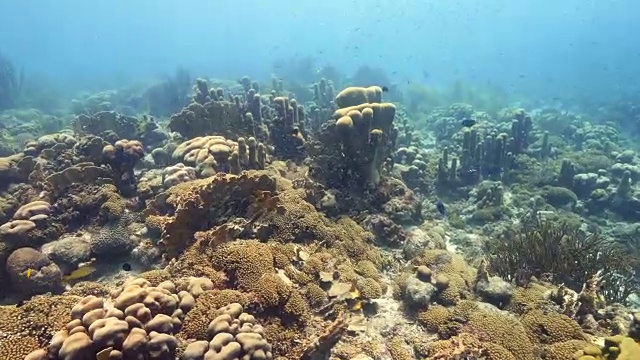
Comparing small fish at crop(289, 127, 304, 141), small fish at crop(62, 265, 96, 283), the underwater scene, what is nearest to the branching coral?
the underwater scene

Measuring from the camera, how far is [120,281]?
20.7 feet

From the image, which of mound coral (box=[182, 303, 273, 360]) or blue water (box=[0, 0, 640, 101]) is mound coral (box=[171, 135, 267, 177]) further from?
blue water (box=[0, 0, 640, 101])

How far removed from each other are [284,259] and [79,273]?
3270 millimetres

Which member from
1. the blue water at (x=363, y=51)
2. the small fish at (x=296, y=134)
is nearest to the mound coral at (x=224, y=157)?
the small fish at (x=296, y=134)

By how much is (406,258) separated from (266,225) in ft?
9.64

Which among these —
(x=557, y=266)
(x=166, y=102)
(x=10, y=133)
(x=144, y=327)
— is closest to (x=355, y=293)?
(x=144, y=327)

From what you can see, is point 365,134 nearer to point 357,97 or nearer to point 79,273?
point 357,97

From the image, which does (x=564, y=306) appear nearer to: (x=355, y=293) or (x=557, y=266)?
(x=557, y=266)

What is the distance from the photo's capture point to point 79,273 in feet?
20.7

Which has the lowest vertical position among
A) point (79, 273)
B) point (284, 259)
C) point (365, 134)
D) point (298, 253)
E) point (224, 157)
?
point (79, 273)

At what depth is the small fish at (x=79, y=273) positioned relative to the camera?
249 inches

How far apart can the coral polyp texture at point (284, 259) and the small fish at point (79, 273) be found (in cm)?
3

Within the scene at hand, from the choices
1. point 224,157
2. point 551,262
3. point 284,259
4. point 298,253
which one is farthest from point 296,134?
point 551,262

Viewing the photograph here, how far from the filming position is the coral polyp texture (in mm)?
4273
